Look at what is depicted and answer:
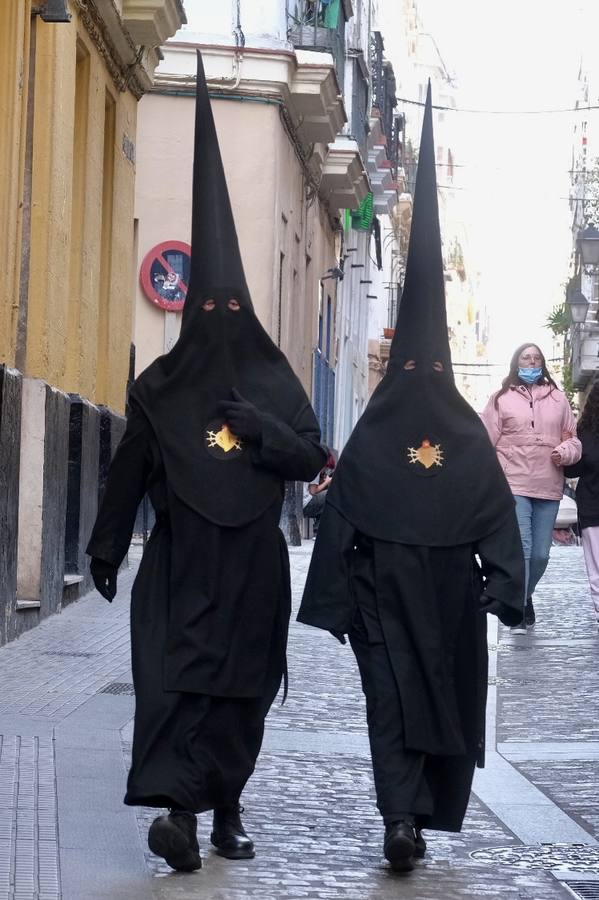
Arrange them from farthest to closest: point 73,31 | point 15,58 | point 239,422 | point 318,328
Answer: point 318,328
point 73,31
point 15,58
point 239,422

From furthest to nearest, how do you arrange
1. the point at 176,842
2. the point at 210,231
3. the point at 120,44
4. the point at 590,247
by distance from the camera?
the point at 590,247 → the point at 120,44 → the point at 210,231 → the point at 176,842

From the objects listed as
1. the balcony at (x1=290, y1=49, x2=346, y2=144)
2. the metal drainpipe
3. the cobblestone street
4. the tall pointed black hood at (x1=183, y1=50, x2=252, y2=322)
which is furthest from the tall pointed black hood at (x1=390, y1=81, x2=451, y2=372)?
the balcony at (x1=290, y1=49, x2=346, y2=144)

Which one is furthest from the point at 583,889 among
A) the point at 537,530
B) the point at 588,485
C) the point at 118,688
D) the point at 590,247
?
the point at 590,247

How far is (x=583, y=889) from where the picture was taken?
18.3 feet

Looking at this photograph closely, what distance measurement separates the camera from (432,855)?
19.8ft

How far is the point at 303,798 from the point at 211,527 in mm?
1509

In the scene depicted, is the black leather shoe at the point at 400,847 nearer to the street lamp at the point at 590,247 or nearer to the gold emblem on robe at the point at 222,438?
the gold emblem on robe at the point at 222,438

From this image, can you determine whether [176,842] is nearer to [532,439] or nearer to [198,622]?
[198,622]

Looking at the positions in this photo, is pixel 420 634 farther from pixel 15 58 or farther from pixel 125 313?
pixel 125 313

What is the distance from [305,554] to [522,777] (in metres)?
13.8

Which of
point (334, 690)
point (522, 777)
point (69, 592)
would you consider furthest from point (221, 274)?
point (69, 592)

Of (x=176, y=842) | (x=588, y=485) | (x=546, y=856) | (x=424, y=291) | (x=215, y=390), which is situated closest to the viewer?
(x=176, y=842)

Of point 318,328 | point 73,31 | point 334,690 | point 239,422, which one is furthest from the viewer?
point 318,328

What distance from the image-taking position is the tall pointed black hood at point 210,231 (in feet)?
19.4
